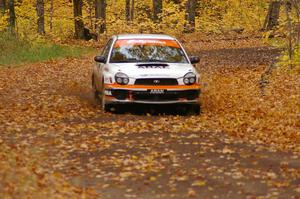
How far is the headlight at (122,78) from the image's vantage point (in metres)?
13.0

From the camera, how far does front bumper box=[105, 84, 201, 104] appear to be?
13.0m

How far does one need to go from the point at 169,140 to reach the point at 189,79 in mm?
2615

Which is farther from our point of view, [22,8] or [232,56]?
[22,8]

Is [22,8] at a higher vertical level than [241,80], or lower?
higher

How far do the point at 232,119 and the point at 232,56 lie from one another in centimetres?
1465

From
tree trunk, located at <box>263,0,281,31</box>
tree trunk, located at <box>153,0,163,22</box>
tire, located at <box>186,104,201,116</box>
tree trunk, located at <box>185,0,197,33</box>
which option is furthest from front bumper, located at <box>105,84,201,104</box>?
tree trunk, located at <box>185,0,197,33</box>

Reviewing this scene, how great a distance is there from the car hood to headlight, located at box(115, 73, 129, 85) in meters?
0.08

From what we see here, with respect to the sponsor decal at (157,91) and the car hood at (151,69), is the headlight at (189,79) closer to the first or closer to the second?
the car hood at (151,69)

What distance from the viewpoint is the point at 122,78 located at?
13.0 meters

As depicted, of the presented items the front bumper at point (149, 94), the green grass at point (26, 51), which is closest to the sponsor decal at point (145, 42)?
the front bumper at point (149, 94)

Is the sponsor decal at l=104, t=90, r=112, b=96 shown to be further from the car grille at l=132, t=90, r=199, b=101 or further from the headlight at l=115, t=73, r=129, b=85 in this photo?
the car grille at l=132, t=90, r=199, b=101

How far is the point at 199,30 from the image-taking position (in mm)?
44031

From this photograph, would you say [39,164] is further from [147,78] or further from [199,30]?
[199,30]

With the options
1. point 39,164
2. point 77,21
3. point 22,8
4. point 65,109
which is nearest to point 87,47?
point 77,21
